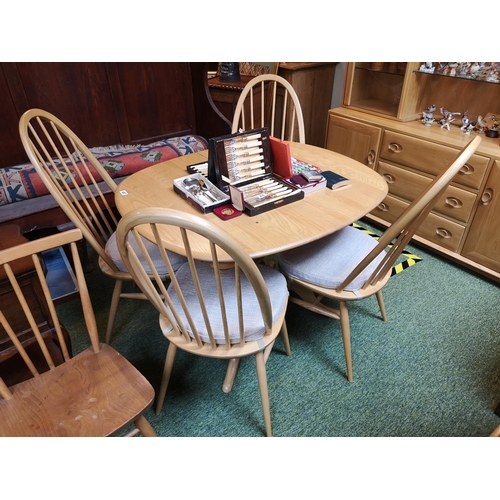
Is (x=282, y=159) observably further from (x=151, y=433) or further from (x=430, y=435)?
(x=430, y=435)

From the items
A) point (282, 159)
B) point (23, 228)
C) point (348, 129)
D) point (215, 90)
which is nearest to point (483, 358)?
point (282, 159)

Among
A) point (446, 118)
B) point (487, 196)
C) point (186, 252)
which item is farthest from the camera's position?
point (446, 118)

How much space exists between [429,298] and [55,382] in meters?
1.80

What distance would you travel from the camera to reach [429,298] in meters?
2.02

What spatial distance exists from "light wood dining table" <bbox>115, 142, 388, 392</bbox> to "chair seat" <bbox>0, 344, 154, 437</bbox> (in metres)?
0.41

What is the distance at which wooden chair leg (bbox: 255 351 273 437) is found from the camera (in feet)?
4.17

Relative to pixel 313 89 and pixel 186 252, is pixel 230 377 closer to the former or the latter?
pixel 186 252

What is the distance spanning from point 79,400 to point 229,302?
53 centimetres

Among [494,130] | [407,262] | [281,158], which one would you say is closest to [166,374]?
[281,158]

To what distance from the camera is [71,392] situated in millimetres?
1063

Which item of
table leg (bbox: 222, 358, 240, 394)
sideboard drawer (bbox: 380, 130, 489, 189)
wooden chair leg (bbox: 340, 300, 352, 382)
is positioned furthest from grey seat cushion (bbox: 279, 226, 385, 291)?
sideboard drawer (bbox: 380, 130, 489, 189)

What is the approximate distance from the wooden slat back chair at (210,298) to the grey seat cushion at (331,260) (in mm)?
95

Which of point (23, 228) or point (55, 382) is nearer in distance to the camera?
point (55, 382)

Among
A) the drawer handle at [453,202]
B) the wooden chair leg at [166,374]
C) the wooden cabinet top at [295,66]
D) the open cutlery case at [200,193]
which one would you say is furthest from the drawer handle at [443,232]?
the wooden chair leg at [166,374]
